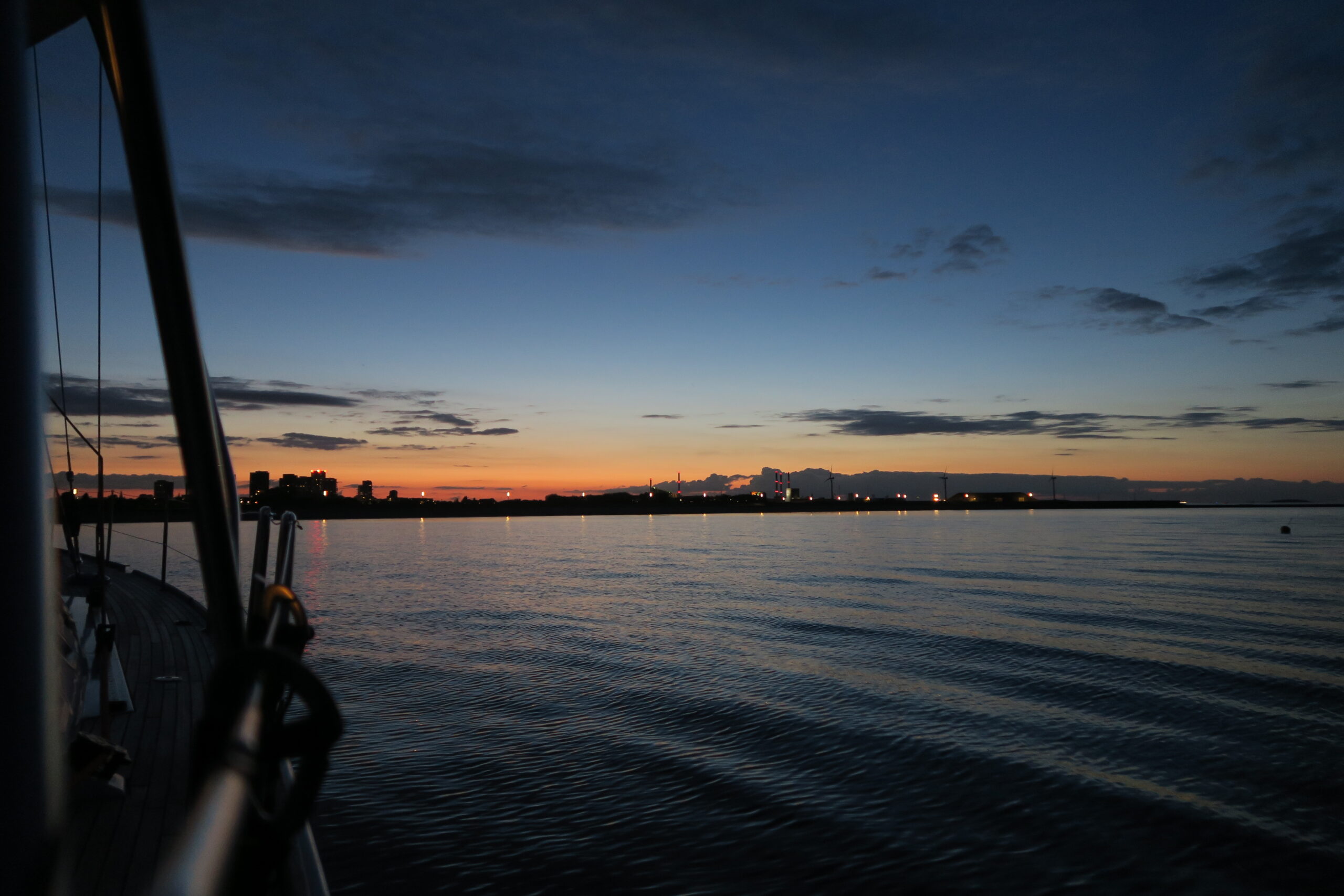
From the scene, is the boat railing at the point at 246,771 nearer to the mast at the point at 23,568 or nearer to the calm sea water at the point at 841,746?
the mast at the point at 23,568

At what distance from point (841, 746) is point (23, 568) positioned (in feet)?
51.5

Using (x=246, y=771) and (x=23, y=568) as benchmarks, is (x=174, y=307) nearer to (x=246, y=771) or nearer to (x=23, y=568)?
(x=23, y=568)

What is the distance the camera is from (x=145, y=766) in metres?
8.47

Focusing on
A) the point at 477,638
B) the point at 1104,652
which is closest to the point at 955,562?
the point at 1104,652

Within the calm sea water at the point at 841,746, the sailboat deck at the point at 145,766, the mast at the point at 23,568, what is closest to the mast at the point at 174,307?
the sailboat deck at the point at 145,766

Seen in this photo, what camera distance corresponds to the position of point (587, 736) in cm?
1594

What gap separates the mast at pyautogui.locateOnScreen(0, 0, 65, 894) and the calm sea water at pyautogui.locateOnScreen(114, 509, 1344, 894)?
1013 cm

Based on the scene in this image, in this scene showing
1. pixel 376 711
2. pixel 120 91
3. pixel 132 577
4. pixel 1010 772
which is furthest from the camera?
pixel 132 577

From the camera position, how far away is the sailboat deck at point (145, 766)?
20.5 feet

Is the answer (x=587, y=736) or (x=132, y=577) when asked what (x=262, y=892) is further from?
(x=132, y=577)

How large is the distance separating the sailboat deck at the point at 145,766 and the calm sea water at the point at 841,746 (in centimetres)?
274

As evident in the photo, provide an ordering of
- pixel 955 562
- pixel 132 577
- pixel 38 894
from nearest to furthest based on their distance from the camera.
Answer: pixel 38 894, pixel 132 577, pixel 955 562

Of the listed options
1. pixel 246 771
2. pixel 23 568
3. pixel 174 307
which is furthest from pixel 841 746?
pixel 23 568

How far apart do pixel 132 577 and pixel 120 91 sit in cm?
3333
